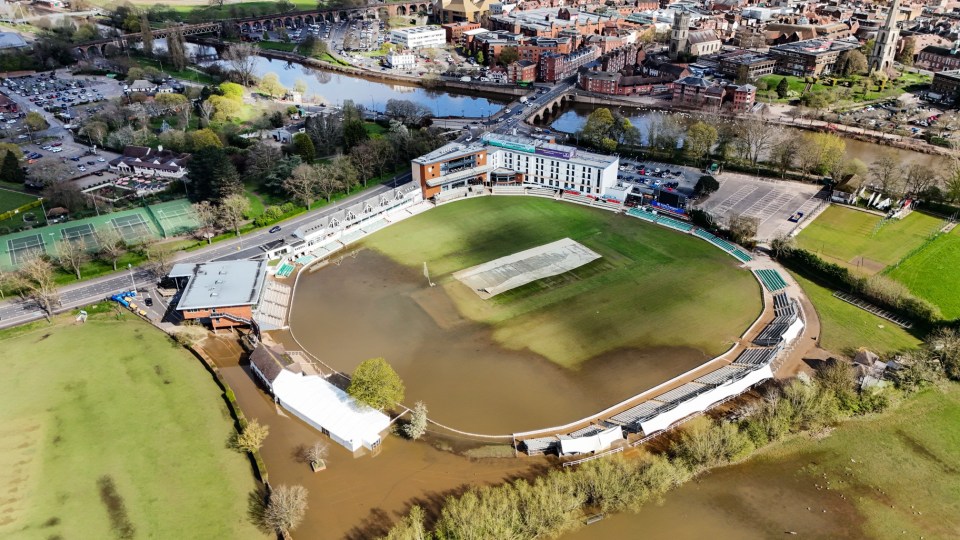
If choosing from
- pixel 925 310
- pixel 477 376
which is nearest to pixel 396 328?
pixel 477 376

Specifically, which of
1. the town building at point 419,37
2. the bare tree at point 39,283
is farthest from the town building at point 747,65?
the bare tree at point 39,283

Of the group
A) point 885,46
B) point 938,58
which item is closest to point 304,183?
point 885,46

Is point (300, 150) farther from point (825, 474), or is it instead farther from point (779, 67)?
point (779, 67)

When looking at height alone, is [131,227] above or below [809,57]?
below

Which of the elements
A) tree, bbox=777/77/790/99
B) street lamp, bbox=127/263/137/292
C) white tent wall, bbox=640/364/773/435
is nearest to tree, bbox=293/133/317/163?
street lamp, bbox=127/263/137/292

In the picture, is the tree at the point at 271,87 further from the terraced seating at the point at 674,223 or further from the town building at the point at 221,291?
the terraced seating at the point at 674,223

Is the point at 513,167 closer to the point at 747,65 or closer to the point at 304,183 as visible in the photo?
the point at 304,183

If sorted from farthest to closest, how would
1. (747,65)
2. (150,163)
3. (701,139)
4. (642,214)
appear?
(747,65) → (701,139) → (150,163) → (642,214)
